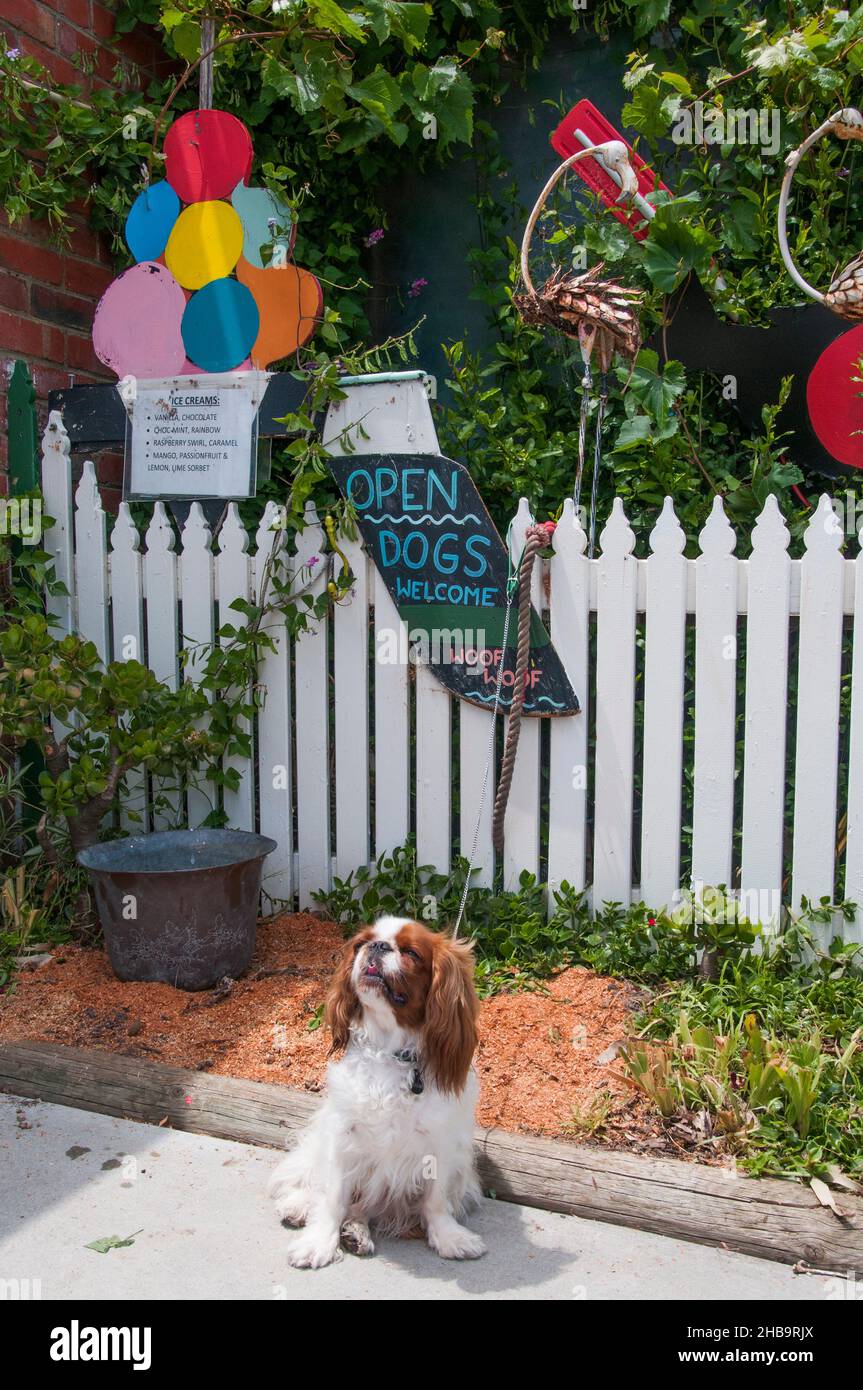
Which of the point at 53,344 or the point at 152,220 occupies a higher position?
the point at 152,220

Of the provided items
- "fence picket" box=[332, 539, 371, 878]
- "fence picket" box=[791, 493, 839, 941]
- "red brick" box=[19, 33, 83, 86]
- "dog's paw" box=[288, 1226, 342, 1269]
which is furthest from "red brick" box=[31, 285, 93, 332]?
"dog's paw" box=[288, 1226, 342, 1269]

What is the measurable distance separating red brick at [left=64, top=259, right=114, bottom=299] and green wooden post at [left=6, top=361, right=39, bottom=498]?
0.53m

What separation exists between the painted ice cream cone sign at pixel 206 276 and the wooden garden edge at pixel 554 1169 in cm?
271

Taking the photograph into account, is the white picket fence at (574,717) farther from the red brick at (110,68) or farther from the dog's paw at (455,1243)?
the red brick at (110,68)

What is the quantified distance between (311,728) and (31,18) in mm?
3198

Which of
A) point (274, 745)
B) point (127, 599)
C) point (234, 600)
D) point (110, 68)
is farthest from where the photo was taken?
point (110, 68)

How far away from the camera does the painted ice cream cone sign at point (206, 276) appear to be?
14.3ft

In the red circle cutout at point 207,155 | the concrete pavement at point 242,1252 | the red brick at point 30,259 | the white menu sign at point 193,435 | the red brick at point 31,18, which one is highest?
the red brick at point 31,18

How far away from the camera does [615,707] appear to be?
12.4ft

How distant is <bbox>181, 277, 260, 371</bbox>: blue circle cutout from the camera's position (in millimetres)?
4383

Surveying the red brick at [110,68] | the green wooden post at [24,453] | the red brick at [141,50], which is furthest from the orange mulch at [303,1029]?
the red brick at [141,50]

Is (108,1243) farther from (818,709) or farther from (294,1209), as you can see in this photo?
(818,709)

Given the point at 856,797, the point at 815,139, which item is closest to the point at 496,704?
the point at 856,797

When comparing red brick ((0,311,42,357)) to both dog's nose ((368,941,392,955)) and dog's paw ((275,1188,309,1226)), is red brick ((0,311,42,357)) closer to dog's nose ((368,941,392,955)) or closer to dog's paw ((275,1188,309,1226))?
dog's nose ((368,941,392,955))
